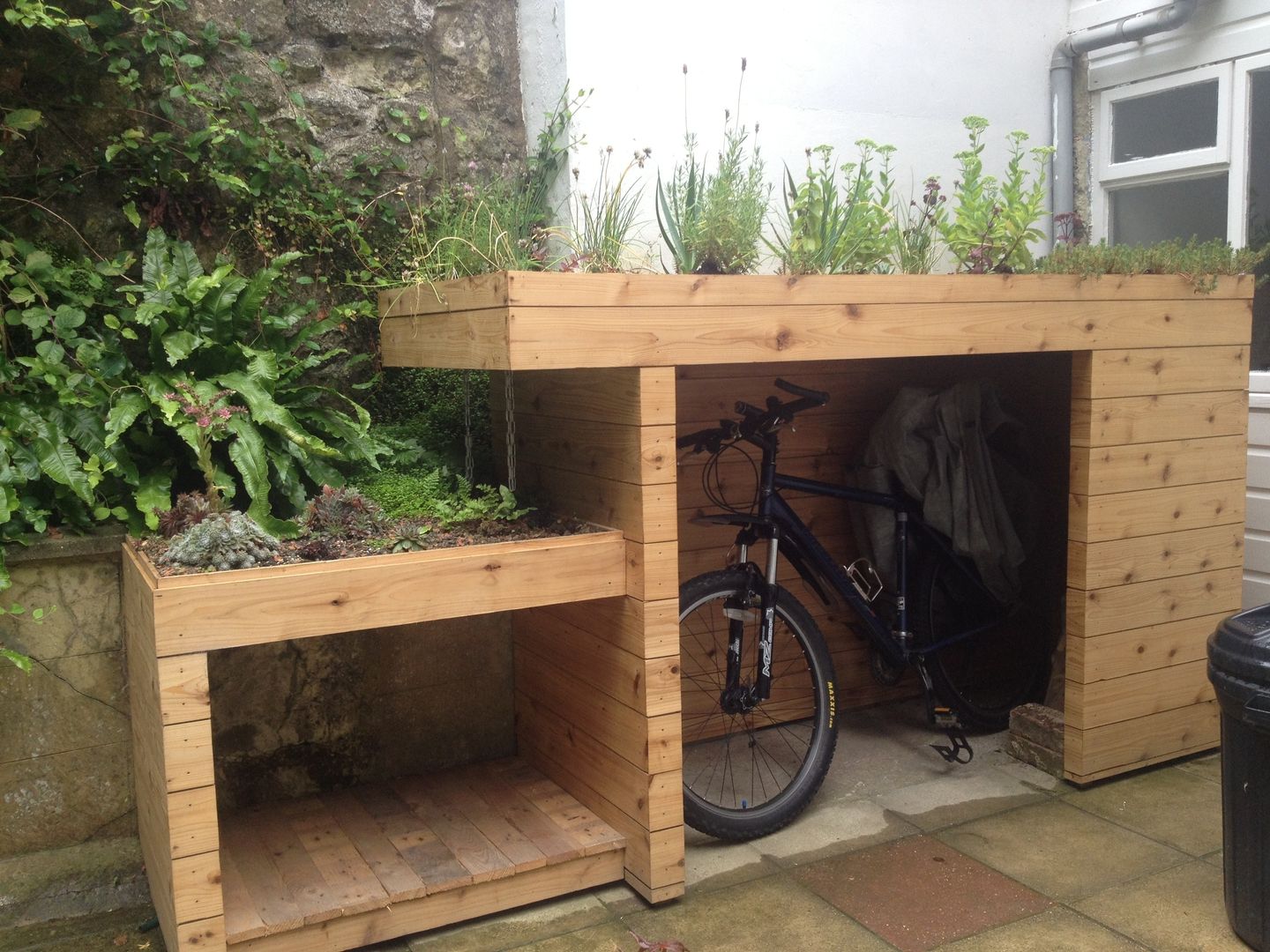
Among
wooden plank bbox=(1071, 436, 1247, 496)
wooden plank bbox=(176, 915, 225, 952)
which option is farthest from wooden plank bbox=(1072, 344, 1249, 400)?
wooden plank bbox=(176, 915, 225, 952)

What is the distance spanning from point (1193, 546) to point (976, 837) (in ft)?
4.37

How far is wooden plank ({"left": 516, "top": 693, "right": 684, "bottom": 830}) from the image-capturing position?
3102mm

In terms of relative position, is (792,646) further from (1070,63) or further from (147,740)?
(1070,63)

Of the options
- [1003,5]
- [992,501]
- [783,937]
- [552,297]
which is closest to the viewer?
[552,297]

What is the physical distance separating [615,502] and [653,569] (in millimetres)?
234

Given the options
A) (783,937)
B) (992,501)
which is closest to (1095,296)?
(992,501)

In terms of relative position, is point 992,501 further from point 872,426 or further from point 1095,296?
point 1095,296

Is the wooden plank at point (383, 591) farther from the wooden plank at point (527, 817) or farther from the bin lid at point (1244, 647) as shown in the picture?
the bin lid at point (1244, 647)

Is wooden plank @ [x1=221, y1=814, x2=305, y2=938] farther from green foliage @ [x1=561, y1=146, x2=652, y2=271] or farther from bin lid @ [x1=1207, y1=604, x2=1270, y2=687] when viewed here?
bin lid @ [x1=1207, y1=604, x2=1270, y2=687]

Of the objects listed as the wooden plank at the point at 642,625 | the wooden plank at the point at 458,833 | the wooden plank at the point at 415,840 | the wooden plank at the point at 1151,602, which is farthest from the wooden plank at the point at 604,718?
the wooden plank at the point at 1151,602

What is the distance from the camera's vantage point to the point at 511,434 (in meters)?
3.61

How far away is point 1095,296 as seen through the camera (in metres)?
3.64

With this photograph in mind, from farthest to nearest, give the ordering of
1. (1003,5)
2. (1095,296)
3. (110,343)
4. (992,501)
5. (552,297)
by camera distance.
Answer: (1003,5), (992,501), (1095,296), (110,343), (552,297)

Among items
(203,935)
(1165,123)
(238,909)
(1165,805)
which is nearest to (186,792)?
(203,935)
